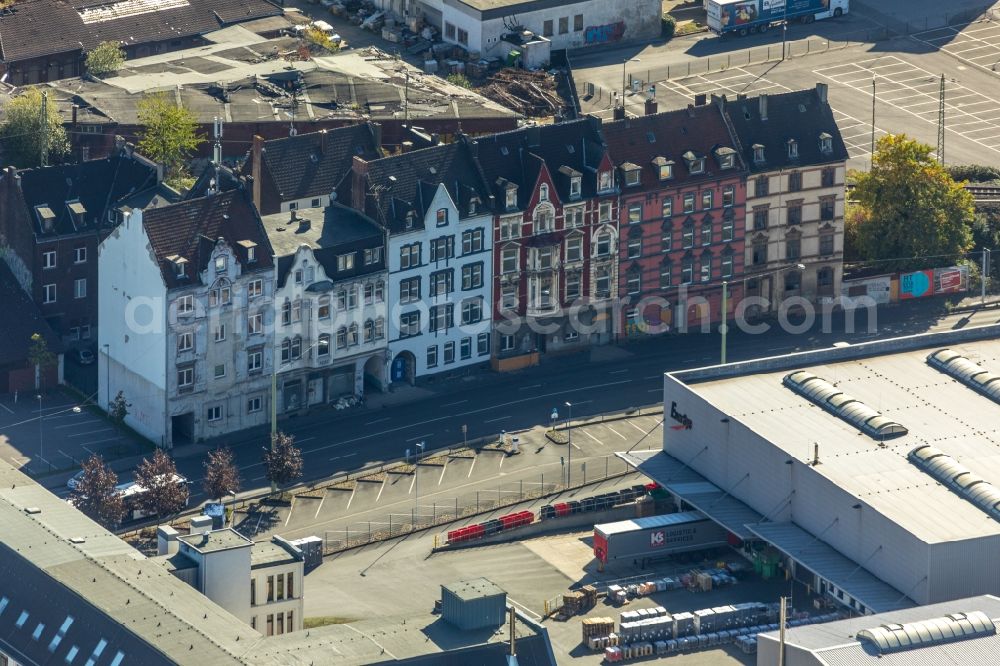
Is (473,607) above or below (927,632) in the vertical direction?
above

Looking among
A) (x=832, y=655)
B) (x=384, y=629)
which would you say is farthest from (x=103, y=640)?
(x=832, y=655)

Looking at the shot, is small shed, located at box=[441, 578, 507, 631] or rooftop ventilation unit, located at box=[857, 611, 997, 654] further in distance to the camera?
rooftop ventilation unit, located at box=[857, 611, 997, 654]

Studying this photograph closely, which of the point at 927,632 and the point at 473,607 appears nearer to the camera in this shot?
the point at 473,607

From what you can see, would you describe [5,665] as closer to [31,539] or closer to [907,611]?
[31,539]

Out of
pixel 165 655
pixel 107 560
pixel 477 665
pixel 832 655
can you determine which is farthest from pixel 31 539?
pixel 832 655

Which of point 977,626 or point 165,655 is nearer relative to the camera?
point 165,655
